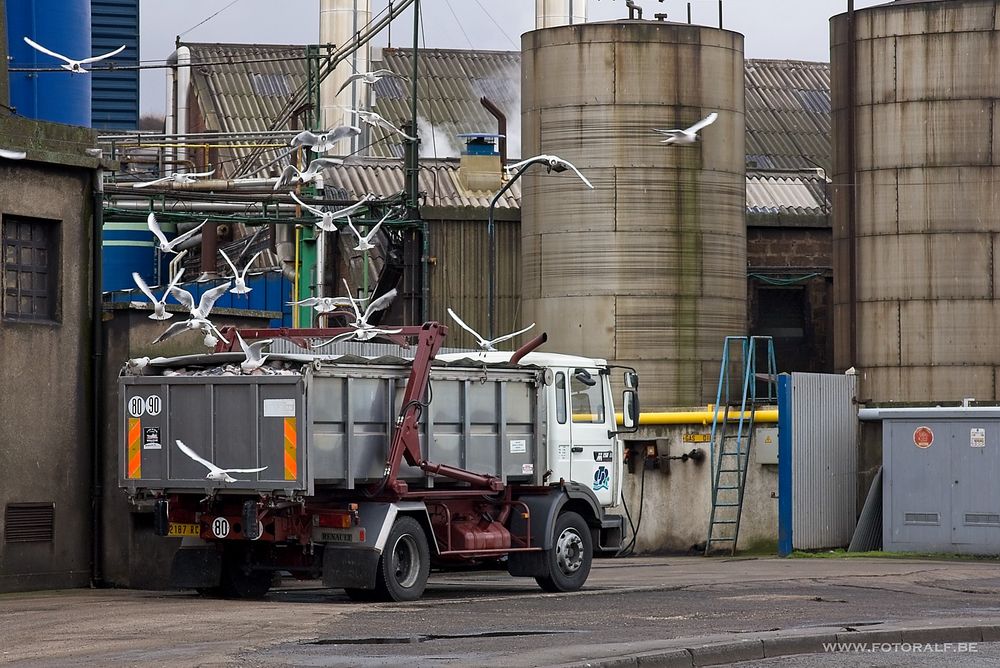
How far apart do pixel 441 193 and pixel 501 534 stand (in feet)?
82.3

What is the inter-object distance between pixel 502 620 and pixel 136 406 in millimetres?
4976

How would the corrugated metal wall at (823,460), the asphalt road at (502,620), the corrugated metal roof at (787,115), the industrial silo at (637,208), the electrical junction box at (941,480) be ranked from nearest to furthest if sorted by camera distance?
the asphalt road at (502,620)
the electrical junction box at (941,480)
the corrugated metal wall at (823,460)
the industrial silo at (637,208)
the corrugated metal roof at (787,115)

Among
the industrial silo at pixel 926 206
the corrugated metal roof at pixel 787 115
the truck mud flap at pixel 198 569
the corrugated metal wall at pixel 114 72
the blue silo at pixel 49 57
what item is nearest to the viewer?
the truck mud flap at pixel 198 569

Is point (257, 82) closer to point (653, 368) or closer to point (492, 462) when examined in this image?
point (653, 368)

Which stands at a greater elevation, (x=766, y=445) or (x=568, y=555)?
(x=766, y=445)

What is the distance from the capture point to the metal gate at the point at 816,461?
27516 mm

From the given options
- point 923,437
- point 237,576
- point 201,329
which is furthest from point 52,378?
point 923,437

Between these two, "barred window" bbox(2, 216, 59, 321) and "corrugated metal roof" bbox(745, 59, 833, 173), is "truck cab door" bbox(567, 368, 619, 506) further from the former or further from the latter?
"corrugated metal roof" bbox(745, 59, 833, 173)

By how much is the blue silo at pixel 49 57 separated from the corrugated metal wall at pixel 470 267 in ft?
27.9

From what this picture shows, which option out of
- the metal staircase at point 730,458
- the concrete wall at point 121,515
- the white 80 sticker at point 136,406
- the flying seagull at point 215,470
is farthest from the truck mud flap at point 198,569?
the metal staircase at point 730,458

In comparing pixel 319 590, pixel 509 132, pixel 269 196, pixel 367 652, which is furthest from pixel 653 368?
pixel 509 132

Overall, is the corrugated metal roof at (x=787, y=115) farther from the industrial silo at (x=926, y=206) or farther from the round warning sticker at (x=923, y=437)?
the round warning sticker at (x=923, y=437)

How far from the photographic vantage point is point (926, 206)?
30.9 meters

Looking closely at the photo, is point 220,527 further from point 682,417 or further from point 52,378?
point 682,417
